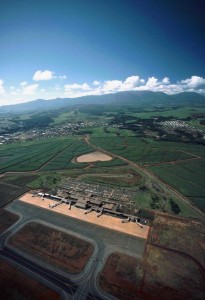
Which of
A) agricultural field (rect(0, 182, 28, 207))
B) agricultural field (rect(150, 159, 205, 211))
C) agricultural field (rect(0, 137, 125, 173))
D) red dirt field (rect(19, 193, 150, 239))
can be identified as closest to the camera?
red dirt field (rect(19, 193, 150, 239))

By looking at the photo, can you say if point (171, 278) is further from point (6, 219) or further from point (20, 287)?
point (6, 219)

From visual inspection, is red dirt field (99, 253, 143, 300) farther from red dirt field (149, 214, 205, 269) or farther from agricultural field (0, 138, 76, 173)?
agricultural field (0, 138, 76, 173)

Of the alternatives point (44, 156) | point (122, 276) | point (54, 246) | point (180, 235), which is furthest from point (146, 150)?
point (122, 276)

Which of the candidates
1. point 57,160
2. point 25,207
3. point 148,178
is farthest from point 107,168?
point 25,207

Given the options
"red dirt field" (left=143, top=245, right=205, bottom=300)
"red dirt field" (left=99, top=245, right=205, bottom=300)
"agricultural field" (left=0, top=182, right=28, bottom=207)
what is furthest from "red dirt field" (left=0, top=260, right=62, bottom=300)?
"agricultural field" (left=0, top=182, right=28, bottom=207)

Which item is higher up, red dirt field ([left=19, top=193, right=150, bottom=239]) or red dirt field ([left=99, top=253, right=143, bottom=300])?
red dirt field ([left=19, top=193, right=150, bottom=239])

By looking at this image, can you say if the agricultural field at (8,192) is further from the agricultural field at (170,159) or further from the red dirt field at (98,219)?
the agricultural field at (170,159)
